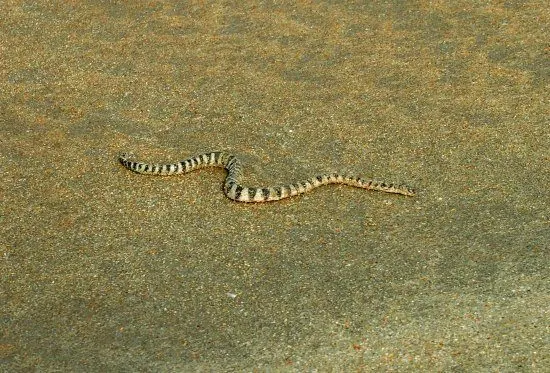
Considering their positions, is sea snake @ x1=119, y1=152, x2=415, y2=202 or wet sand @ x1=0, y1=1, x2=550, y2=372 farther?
sea snake @ x1=119, y1=152, x2=415, y2=202

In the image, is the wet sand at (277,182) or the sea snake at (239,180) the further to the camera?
the sea snake at (239,180)

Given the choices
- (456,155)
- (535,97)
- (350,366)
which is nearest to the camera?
(350,366)

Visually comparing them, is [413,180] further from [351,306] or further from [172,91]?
[172,91]

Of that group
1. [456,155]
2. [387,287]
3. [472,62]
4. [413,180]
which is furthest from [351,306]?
[472,62]
